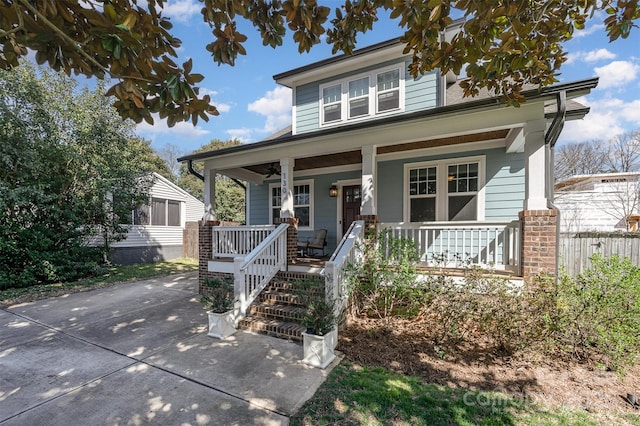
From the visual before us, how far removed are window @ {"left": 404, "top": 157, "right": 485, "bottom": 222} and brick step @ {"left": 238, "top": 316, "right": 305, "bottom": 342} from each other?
4.29 m

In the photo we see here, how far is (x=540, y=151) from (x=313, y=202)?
593cm

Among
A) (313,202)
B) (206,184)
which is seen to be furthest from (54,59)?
(313,202)

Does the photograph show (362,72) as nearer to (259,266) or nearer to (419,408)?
(259,266)

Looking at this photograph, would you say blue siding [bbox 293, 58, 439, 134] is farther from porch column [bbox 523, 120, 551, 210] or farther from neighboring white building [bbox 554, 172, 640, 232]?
neighboring white building [bbox 554, 172, 640, 232]

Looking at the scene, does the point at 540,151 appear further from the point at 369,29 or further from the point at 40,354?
the point at 40,354

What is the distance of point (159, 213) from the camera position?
14.8 m

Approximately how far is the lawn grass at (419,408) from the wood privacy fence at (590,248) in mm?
6229

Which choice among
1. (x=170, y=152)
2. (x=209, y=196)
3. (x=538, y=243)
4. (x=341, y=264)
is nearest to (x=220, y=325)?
(x=341, y=264)

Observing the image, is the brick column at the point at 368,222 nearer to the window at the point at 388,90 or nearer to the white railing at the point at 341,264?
the white railing at the point at 341,264

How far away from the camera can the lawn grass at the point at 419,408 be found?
9.00 feet

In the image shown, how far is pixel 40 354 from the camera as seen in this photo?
4.12 m

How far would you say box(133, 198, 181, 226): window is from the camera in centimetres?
1379

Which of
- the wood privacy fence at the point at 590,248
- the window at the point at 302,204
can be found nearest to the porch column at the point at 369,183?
the window at the point at 302,204

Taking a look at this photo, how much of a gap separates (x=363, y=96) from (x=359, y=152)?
6.59ft
